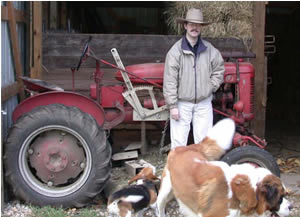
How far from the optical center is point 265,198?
3715 millimetres

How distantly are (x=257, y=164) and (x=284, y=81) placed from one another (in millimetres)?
8708

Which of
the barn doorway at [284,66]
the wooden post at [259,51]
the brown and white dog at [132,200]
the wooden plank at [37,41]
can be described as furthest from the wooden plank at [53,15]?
the barn doorway at [284,66]

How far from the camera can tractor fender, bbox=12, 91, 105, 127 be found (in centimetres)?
543

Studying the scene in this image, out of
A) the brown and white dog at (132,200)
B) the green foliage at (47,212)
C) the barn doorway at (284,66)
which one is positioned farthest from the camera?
the barn doorway at (284,66)

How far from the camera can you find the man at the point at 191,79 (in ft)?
17.6

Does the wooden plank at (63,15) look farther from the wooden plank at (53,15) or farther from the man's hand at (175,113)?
the man's hand at (175,113)

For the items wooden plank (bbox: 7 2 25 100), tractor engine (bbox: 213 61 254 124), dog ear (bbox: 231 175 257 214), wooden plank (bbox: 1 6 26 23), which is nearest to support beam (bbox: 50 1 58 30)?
wooden plank (bbox: 1 6 26 23)

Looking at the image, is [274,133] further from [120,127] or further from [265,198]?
[265,198]

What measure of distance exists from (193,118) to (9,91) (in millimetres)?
2038

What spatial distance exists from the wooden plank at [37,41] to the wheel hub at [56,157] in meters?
1.37

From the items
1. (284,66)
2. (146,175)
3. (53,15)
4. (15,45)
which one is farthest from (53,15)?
(284,66)

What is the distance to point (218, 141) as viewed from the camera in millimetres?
4191

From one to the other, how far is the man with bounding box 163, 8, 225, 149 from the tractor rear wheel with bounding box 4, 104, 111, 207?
2.82 feet

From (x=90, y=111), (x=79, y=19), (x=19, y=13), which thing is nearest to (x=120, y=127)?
(x=90, y=111)
